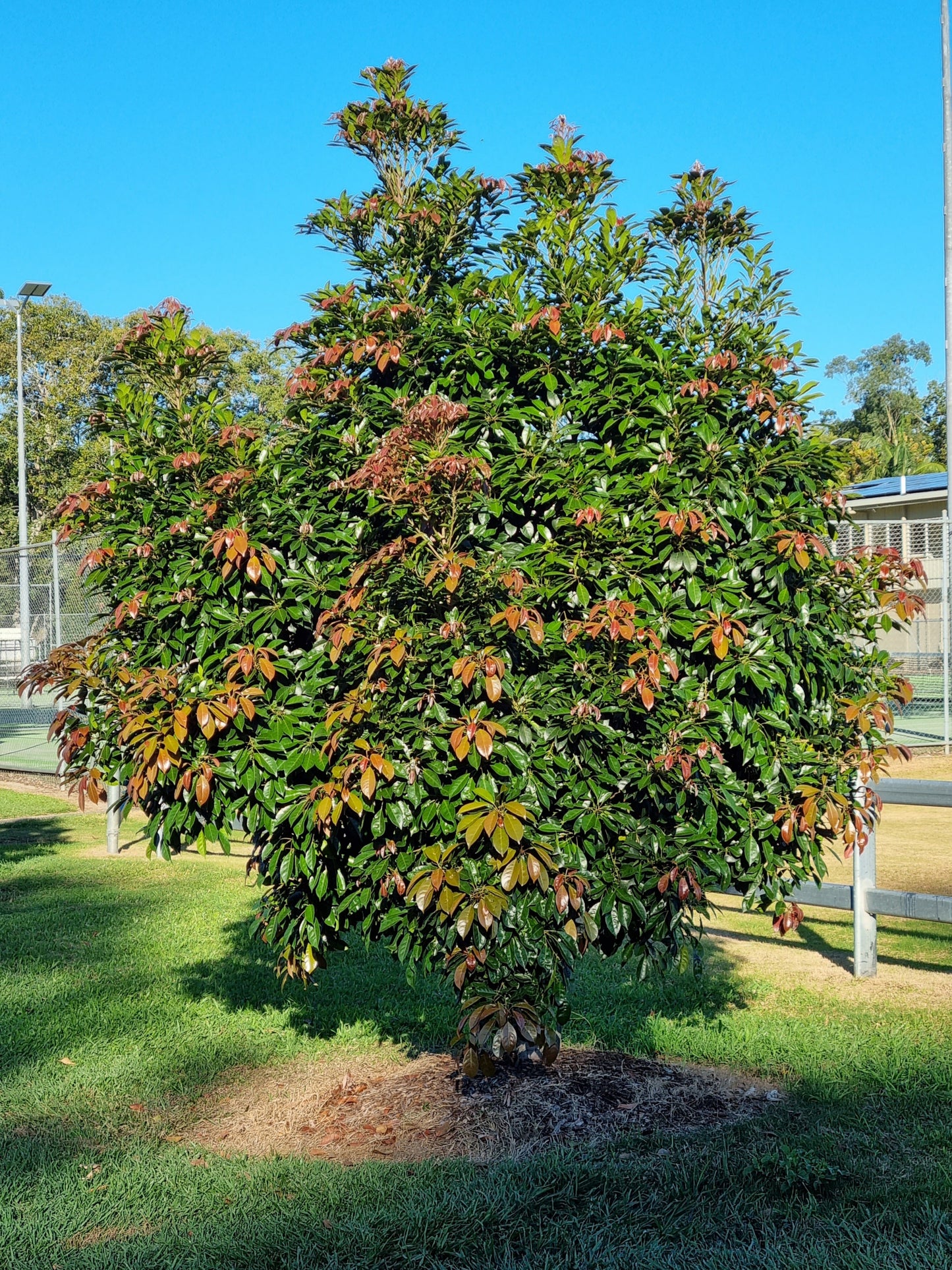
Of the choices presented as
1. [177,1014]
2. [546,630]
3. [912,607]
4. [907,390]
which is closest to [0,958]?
[177,1014]

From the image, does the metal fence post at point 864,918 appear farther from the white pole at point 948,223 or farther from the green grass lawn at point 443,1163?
the white pole at point 948,223

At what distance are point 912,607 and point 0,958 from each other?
568 cm

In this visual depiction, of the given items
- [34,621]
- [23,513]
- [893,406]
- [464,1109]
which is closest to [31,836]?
[34,621]

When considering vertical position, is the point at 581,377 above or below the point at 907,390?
below

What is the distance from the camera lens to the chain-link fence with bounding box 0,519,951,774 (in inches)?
548

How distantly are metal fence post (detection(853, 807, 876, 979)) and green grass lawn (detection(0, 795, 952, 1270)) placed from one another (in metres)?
0.23

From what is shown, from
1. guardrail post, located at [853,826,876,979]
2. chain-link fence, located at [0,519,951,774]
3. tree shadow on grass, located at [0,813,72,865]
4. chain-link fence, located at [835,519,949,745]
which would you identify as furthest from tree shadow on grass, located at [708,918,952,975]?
chain-link fence, located at [835,519,949,745]

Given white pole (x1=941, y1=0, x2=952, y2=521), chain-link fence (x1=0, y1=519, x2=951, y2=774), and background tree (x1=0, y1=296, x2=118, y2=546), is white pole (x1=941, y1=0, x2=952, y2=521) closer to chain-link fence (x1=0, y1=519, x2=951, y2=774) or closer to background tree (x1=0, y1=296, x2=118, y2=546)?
chain-link fence (x1=0, y1=519, x2=951, y2=774)

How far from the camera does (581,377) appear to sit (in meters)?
4.27

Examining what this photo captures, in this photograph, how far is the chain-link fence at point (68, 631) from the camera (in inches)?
548

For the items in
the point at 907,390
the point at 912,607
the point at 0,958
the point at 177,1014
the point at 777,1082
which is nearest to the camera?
the point at 912,607

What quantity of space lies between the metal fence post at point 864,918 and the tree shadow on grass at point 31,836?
280 inches

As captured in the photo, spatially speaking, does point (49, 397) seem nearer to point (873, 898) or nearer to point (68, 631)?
point (68, 631)

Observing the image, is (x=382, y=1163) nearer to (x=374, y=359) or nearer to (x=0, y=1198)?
(x=0, y=1198)
